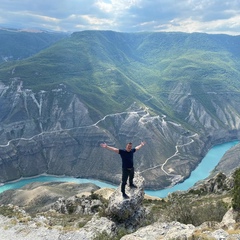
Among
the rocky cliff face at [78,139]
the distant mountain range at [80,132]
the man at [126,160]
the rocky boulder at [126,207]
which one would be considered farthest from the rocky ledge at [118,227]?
the distant mountain range at [80,132]

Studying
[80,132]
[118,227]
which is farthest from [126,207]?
[80,132]

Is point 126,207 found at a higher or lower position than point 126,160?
lower

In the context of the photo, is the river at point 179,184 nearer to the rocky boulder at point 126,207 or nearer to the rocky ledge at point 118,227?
the rocky ledge at point 118,227

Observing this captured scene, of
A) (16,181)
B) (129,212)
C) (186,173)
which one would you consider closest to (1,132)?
A: (16,181)

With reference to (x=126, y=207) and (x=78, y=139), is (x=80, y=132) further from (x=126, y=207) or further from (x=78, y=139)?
(x=126, y=207)

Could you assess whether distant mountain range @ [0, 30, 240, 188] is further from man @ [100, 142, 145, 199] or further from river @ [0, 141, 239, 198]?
man @ [100, 142, 145, 199]

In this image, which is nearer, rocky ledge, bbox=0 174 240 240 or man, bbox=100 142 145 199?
rocky ledge, bbox=0 174 240 240

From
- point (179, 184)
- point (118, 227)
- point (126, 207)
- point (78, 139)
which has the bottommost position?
point (179, 184)

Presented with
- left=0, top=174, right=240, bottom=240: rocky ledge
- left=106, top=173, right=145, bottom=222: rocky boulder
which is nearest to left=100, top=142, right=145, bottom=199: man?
left=106, top=173, right=145, bottom=222: rocky boulder
